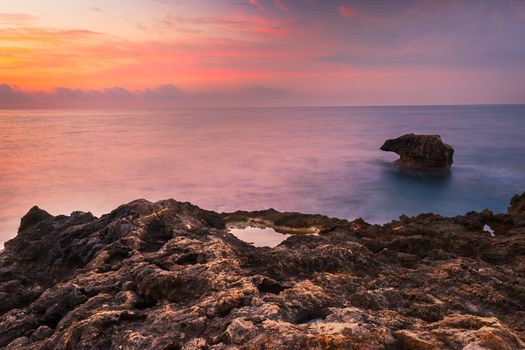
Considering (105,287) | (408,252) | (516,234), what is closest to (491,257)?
(408,252)

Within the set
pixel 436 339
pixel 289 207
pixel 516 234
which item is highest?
pixel 436 339

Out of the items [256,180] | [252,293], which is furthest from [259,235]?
[256,180]

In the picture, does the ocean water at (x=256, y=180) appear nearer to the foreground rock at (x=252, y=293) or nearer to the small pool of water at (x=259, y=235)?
the small pool of water at (x=259, y=235)

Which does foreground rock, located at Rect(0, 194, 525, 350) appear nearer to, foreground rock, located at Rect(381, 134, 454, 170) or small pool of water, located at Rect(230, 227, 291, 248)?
small pool of water, located at Rect(230, 227, 291, 248)

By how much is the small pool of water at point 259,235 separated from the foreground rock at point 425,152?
Answer: 91.4 ft

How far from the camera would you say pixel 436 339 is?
19.5 ft

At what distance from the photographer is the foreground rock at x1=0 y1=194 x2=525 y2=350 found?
244 inches

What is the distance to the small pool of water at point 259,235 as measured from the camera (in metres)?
20.4

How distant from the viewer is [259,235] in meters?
22.0

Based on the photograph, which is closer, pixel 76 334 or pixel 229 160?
pixel 76 334

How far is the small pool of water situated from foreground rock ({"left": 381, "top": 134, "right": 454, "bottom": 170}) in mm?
27861

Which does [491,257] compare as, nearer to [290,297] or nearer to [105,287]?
[290,297]

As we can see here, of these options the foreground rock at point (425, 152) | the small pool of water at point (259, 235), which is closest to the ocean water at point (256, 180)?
the foreground rock at point (425, 152)

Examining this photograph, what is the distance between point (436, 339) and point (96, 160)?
57.2 meters
